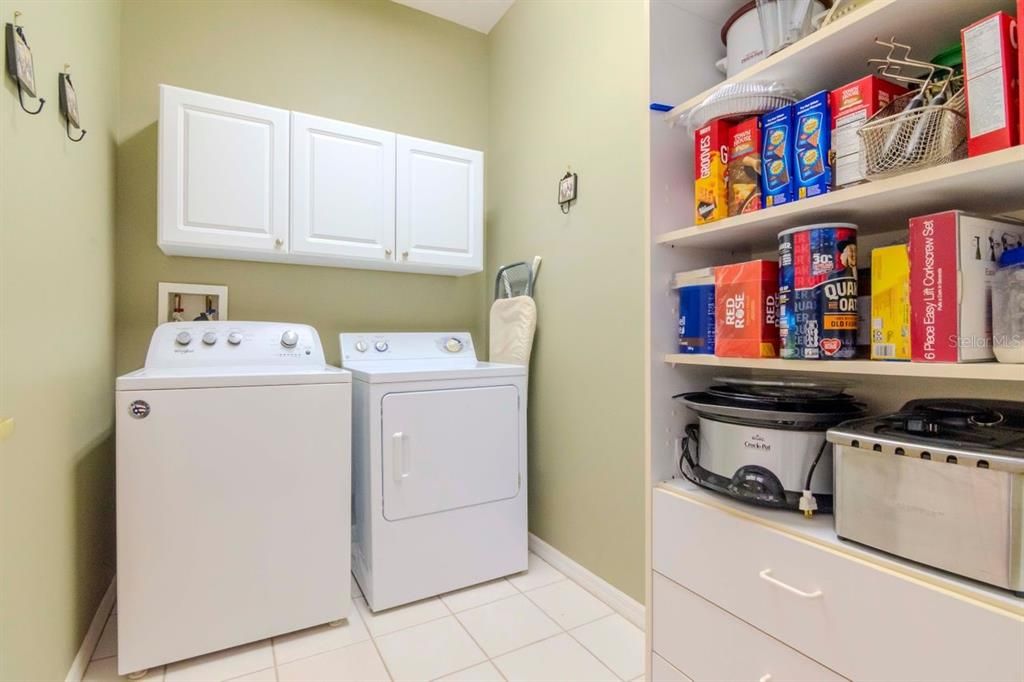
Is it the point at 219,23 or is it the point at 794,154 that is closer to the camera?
the point at 794,154

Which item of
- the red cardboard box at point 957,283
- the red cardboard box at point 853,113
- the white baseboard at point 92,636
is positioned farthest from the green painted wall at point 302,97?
the red cardboard box at point 957,283

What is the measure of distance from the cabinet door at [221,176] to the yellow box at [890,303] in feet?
6.69

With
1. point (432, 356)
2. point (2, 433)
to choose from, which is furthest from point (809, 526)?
point (432, 356)

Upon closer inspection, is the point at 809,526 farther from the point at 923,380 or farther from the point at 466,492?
the point at 466,492

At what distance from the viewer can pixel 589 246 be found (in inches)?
80.7

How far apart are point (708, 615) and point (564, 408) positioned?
1.21m

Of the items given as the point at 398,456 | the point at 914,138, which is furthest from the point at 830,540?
the point at 398,456

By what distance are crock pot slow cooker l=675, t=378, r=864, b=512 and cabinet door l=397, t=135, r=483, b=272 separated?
5.27ft

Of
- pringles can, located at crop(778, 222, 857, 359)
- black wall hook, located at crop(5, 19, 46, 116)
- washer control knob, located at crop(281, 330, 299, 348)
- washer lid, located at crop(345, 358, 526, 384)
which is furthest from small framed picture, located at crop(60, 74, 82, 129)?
pringles can, located at crop(778, 222, 857, 359)

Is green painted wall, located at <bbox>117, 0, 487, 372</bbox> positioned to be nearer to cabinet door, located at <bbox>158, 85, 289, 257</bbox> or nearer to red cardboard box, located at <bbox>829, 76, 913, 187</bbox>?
cabinet door, located at <bbox>158, 85, 289, 257</bbox>

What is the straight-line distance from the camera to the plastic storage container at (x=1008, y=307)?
2.33ft

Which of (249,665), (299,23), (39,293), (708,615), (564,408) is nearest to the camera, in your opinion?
(708,615)

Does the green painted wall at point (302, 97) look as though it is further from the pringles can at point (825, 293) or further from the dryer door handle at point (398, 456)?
the pringles can at point (825, 293)

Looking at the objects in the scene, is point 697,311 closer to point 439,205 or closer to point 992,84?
point 992,84
